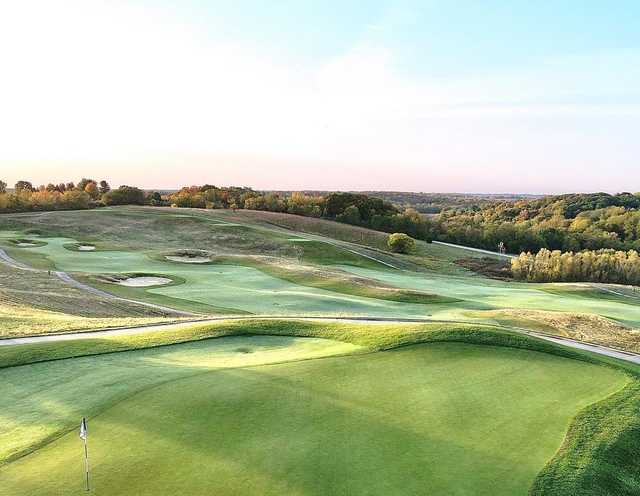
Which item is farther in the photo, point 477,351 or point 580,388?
point 477,351

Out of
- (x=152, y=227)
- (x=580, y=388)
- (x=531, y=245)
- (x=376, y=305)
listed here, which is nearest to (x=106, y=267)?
(x=376, y=305)

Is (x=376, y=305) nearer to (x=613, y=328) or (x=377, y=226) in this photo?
(x=613, y=328)

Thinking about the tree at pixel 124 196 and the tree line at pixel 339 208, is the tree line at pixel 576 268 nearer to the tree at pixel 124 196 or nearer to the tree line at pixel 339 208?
the tree line at pixel 339 208

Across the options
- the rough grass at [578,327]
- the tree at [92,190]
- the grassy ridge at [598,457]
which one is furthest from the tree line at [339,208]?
the grassy ridge at [598,457]

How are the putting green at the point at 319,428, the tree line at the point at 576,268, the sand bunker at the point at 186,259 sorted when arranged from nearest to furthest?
the putting green at the point at 319,428 → the sand bunker at the point at 186,259 → the tree line at the point at 576,268

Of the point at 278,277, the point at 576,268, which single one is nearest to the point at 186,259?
the point at 278,277

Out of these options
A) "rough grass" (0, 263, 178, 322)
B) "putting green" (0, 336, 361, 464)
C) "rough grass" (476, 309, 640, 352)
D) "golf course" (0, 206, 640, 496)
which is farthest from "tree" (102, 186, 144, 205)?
"putting green" (0, 336, 361, 464)
